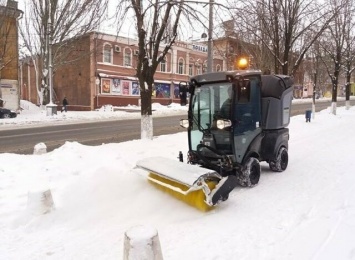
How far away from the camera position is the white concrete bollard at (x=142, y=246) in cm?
301

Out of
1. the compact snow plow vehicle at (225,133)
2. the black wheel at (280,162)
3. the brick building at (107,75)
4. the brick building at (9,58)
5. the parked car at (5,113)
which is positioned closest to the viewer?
the compact snow plow vehicle at (225,133)

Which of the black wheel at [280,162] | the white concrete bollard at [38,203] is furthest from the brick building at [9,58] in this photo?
the black wheel at [280,162]

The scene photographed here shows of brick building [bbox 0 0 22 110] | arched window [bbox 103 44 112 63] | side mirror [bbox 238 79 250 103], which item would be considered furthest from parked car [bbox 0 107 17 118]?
side mirror [bbox 238 79 250 103]

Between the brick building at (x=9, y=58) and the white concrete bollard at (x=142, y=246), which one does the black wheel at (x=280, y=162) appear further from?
the brick building at (x=9, y=58)

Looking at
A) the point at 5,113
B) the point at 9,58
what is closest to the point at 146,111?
the point at 5,113

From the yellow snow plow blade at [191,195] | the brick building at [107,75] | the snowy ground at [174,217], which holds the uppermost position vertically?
the brick building at [107,75]

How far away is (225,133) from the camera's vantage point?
6.21m

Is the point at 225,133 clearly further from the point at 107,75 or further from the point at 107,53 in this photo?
the point at 107,53

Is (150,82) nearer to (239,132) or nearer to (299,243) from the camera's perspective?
(239,132)

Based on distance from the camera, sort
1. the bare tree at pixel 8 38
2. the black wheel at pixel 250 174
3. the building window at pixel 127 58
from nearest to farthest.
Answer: the black wheel at pixel 250 174
the bare tree at pixel 8 38
the building window at pixel 127 58

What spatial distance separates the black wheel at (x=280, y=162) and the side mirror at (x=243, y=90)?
7.46 feet

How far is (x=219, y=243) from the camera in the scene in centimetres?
412

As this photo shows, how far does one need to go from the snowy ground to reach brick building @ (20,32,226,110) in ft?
91.5

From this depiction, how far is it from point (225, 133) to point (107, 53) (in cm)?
3321
